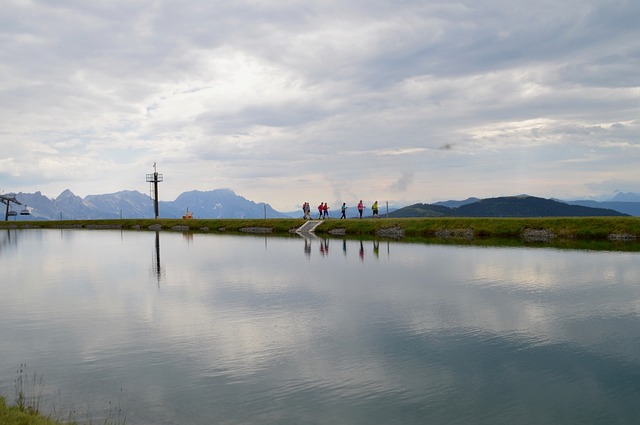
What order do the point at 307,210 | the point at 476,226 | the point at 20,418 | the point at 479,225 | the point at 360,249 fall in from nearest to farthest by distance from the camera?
the point at 20,418
the point at 360,249
the point at 476,226
the point at 479,225
the point at 307,210

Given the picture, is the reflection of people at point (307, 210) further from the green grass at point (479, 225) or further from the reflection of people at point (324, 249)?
the reflection of people at point (324, 249)

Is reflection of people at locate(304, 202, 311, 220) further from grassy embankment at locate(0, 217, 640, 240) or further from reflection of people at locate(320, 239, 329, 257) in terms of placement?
reflection of people at locate(320, 239, 329, 257)

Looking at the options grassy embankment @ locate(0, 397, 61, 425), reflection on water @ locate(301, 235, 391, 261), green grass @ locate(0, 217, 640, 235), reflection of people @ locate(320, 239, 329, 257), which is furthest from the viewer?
green grass @ locate(0, 217, 640, 235)

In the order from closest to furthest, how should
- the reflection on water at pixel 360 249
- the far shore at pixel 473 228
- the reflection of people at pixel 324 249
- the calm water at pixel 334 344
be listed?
the calm water at pixel 334 344 < the reflection on water at pixel 360 249 < the reflection of people at pixel 324 249 < the far shore at pixel 473 228

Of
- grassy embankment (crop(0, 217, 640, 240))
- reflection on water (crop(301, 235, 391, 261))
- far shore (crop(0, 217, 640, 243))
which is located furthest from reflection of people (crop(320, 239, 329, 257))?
grassy embankment (crop(0, 217, 640, 240))

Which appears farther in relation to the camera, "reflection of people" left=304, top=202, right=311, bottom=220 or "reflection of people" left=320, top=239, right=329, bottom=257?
"reflection of people" left=304, top=202, right=311, bottom=220

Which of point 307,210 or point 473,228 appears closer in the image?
point 473,228

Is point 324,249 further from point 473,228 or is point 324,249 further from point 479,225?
point 479,225

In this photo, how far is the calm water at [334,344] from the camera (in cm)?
1667

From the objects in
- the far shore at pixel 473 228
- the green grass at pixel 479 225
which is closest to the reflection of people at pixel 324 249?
the far shore at pixel 473 228

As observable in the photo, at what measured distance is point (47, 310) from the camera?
1242 inches

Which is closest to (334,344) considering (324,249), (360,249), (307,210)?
(360,249)

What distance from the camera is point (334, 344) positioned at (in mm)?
23328

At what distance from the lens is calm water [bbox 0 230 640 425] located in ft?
54.7
